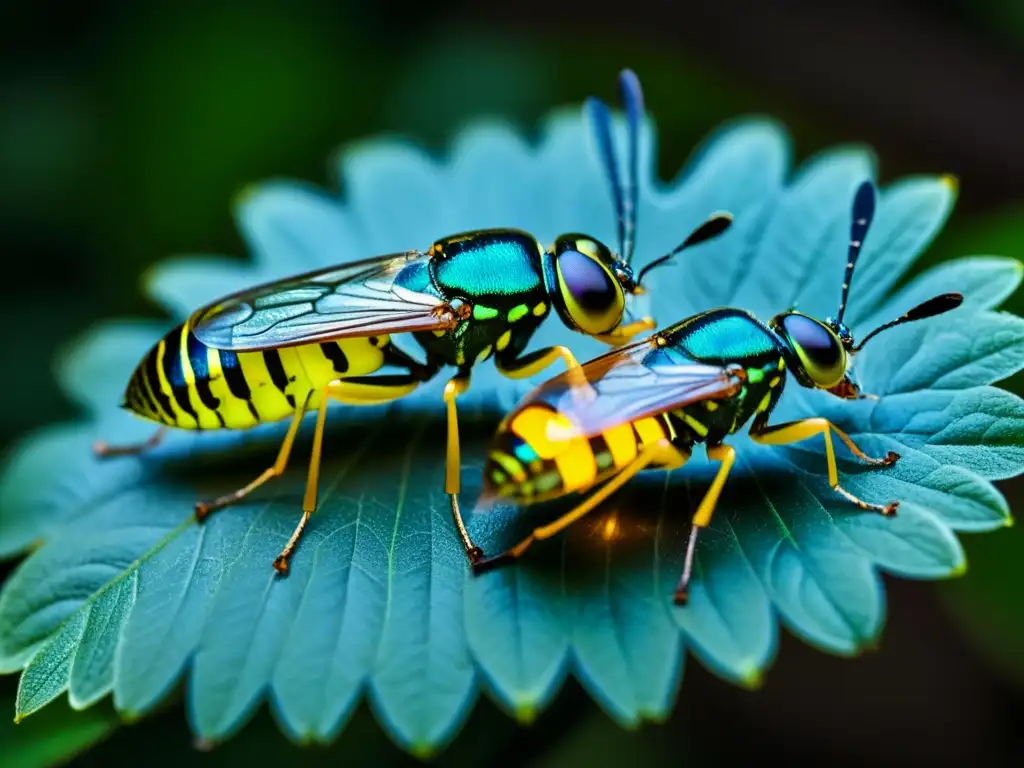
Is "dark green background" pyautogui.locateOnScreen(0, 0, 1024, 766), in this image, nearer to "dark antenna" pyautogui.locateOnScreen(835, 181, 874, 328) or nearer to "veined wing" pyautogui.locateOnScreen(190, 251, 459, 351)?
"dark antenna" pyautogui.locateOnScreen(835, 181, 874, 328)

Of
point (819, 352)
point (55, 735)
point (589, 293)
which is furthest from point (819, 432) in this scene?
point (55, 735)

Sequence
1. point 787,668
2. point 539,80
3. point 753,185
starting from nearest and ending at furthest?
1. point 753,185
2. point 787,668
3. point 539,80

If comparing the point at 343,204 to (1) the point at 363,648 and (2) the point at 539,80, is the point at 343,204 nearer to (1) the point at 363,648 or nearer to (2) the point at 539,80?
(1) the point at 363,648

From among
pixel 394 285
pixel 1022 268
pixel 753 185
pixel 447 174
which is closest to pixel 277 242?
pixel 447 174

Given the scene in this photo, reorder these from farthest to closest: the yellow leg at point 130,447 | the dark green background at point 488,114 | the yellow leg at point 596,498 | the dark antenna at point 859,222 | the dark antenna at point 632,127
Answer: the dark green background at point 488,114 < the yellow leg at point 130,447 < the dark antenna at point 632,127 < the dark antenna at point 859,222 < the yellow leg at point 596,498

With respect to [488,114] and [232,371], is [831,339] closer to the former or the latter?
[232,371]

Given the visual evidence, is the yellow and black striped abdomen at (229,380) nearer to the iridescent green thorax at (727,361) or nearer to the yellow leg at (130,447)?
the yellow leg at (130,447)

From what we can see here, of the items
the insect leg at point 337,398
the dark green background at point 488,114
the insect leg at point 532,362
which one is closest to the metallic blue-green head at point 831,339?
the insect leg at point 532,362
